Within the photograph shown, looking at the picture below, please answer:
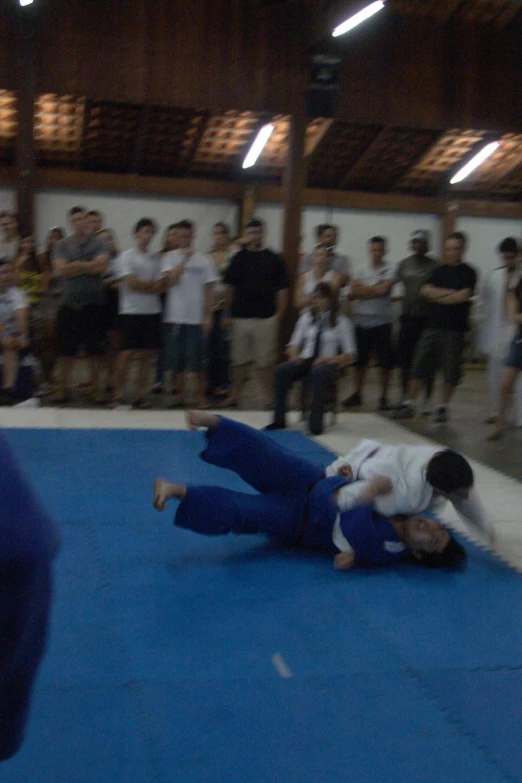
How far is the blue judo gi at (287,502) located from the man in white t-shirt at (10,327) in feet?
10.5

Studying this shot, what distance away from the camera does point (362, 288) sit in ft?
23.3

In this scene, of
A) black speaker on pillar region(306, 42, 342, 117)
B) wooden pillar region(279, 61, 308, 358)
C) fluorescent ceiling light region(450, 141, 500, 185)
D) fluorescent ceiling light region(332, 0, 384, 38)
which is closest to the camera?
fluorescent ceiling light region(332, 0, 384, 38)

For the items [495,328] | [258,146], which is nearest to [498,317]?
[495,328]

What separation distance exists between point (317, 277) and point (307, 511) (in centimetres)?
349

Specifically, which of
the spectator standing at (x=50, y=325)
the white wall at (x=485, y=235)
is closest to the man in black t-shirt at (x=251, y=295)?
the spectator standing at (x=50, y=325)

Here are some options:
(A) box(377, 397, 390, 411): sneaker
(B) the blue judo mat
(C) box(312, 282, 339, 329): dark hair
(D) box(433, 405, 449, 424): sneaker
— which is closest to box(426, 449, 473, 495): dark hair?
(B) the blue judo mat

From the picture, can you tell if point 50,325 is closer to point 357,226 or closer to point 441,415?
point 441,415

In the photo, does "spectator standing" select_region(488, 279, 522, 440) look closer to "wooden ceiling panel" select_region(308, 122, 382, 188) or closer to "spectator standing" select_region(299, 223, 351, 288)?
"spectator standing" select_region(299, 223, 351, 288)

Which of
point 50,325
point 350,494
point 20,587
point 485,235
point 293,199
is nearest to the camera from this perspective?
point 20,587

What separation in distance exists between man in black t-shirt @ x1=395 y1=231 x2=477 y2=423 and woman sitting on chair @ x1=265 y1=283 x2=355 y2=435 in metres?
0.90

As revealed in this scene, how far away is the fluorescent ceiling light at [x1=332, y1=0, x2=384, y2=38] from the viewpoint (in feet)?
21.8

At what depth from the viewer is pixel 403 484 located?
3.52 m

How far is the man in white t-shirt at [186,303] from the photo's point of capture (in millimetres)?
6586

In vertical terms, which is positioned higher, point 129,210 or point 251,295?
point 129,210
